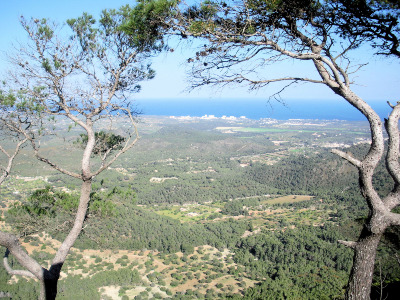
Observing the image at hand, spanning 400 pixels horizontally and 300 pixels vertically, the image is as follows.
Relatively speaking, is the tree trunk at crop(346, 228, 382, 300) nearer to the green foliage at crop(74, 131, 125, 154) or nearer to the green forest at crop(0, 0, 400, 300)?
the green forest at crop(0, 0, 400, 300)

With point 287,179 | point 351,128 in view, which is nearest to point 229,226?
point 287,179

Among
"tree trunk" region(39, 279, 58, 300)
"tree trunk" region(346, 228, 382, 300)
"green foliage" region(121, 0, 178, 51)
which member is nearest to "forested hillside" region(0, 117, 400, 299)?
"tree trunk" region(346, 228, 382, 300)

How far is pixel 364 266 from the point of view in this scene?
255cm

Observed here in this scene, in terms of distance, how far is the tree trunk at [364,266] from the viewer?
2.54 meters

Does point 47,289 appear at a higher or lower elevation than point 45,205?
lower

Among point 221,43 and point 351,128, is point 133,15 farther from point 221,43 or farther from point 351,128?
point 351,128

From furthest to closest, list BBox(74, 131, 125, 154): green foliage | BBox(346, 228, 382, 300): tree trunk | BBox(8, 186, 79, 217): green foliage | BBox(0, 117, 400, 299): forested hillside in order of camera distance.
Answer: BBox(0, 117, 400, 299): forested hillside < BBox(8, 186, 79, 217): green foliage < BBox(74, 131, 125, 154): green foliage < BBox(346, 228, 382, 300): tree trunk

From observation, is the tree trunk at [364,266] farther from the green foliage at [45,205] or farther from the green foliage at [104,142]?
the green foliage at [45,205]

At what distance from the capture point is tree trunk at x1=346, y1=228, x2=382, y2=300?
2541 mm

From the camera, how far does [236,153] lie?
6881 cm

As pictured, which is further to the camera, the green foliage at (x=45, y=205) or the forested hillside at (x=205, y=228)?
the forested hillside at (x=205, y=228)

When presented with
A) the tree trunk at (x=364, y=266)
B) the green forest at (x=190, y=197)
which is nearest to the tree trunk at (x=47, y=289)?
the green forest at (x=190, y=197)

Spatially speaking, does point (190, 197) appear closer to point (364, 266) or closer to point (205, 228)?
point (205, 228)

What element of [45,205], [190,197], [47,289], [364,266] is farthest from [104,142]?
[190,197]
